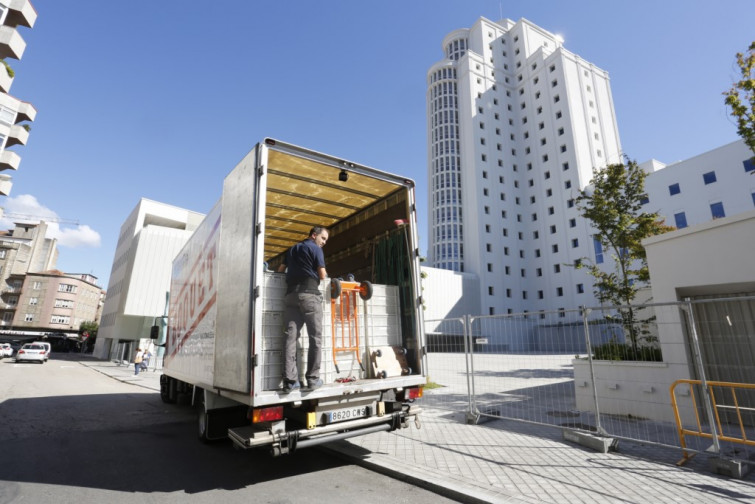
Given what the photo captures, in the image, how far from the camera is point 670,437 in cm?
560

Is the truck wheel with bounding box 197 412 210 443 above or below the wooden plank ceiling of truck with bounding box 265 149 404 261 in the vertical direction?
below

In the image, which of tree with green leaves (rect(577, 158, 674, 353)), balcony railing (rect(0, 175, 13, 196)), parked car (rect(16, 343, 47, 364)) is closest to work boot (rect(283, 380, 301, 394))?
tree with green leaves (rect(577, 158, 674, 353))

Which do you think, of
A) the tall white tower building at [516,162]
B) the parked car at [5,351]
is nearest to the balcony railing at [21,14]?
the parked car at [5,351]

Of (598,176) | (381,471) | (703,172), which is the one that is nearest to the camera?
(381,471)

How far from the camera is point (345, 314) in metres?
5.11

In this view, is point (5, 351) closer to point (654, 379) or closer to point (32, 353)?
point (32, 353)

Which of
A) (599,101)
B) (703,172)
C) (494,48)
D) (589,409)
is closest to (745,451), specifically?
(589,409)

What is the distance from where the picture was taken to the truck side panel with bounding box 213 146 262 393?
4176mm

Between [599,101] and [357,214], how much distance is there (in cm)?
6225

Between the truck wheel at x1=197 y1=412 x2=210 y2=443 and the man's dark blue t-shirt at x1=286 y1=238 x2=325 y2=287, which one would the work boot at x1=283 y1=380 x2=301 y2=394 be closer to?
A: the man's dark blue t-shirt at x1=286 y1=238 x2=325 y2=287

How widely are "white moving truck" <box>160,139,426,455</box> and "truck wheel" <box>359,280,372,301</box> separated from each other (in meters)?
0.02

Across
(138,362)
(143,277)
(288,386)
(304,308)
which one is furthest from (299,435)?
(143,277)

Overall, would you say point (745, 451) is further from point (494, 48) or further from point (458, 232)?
point (494, 48)

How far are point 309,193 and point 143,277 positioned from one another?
38.2m
